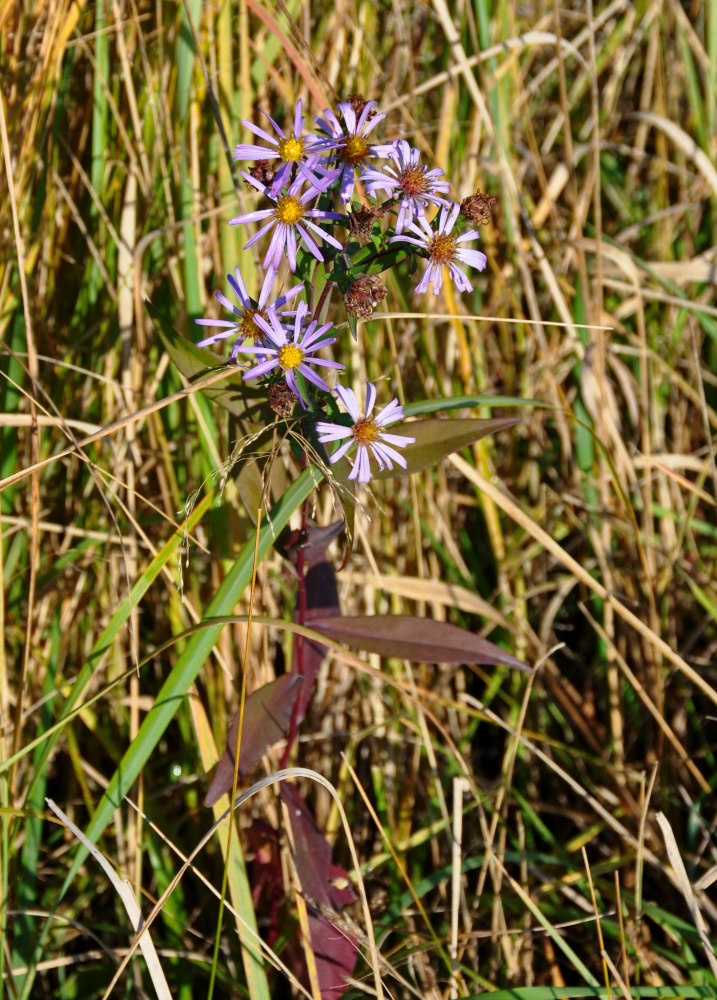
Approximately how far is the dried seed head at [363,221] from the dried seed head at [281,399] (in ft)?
0.48

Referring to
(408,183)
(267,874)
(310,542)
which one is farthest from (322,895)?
(408,183)

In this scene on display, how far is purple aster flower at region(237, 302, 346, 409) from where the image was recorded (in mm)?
719

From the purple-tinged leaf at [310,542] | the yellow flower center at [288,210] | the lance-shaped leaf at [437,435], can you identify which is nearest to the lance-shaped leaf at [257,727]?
the purple-tinged leaf at [310,542]

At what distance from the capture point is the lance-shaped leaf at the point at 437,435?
0.83m

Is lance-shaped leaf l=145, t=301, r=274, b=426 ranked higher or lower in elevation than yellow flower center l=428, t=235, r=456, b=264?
lower

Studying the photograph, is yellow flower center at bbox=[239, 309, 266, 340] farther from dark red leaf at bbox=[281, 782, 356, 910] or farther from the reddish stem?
dark red leaf at bbox=[281, 782, 356, 910]

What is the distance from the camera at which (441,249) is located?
0.76 metres

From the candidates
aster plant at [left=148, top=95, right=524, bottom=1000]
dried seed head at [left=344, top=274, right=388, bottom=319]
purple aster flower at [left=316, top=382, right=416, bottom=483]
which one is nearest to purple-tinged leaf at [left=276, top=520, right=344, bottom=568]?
aster plant at [left=148, top=95, right=524, bottom=1000]

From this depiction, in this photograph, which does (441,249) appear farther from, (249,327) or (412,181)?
(249,327)

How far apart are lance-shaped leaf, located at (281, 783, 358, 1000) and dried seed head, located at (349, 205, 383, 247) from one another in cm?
59

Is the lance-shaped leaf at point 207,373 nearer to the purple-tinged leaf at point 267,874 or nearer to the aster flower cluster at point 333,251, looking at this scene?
the aster flower cluster at point 333,251

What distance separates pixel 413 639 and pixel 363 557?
1.51 feet

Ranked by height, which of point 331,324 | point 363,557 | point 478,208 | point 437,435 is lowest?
point 363,557

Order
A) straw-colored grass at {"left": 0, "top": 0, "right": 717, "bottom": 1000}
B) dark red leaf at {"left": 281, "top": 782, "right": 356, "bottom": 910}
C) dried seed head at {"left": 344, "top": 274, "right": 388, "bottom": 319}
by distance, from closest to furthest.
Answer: dried seed head at {"left": 344, "top": 274, "right": 388, "bottom": 319} < dark red leaf at {"left": 281, "top": 782, "right": 356, "bottom": 910} < straw-colored grass at {"left": 0, "top": 0, "right": 717, "bottom": 1000}
